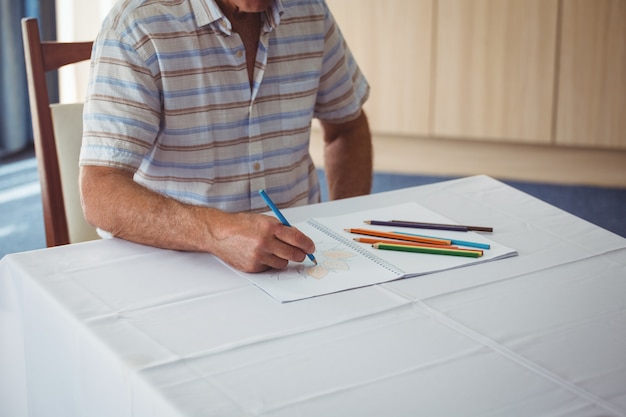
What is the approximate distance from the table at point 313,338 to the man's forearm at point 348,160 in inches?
21.1

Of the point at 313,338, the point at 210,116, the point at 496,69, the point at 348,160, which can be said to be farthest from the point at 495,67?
the point at 313,338

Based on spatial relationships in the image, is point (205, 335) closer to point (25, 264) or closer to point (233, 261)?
point (233, 261)

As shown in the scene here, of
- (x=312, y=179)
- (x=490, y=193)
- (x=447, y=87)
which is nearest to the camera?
(x=490, y=193)

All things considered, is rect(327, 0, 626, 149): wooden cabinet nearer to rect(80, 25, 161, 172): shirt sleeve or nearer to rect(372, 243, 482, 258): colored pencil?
rect(80, 25, 161, 172): shirt sleeve

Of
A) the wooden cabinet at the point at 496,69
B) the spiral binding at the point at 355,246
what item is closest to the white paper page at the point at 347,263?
the spiral binding at the point at 355,246

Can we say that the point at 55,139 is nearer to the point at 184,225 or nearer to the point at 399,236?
the point at 184,225

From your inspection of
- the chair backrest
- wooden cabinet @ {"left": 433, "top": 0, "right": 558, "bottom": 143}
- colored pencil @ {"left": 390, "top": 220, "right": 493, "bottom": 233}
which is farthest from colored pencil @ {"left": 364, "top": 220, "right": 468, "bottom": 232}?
wooden cabinet @ {"left": 433, "top": 0, "right": 558, "bottom": 143}

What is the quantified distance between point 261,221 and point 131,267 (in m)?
0.18

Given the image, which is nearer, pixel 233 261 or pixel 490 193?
pixel 233 261

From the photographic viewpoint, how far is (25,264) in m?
1.18

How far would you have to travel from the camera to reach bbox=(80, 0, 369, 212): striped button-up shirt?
1408 mm

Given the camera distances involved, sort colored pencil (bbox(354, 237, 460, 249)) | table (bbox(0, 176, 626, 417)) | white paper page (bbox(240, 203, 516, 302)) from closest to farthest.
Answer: table (bbox(0, 176, 626, 417)) < white paper page (bbox(240, 203, 516, 302)) < colored pencil (bbox(354, 237, 460, 249))

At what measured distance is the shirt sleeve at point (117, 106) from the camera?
138 centimetres

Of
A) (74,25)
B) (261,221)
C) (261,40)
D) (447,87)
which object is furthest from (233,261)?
(74,25)
